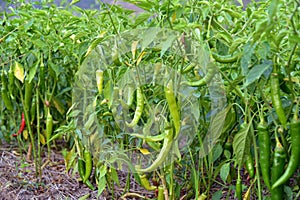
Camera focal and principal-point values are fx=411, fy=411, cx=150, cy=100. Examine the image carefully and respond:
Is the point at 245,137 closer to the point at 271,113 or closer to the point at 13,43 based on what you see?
the point at 271,113

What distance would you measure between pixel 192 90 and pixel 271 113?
0.95 ft

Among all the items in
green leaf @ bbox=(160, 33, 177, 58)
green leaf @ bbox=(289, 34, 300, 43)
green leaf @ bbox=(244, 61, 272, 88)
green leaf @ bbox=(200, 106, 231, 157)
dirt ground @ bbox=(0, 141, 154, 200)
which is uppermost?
green leaf @ bbox=(289, 34, 300, 43)

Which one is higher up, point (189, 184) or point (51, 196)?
point (189, 184)

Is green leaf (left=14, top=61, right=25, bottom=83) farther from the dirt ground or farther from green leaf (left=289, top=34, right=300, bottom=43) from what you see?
green leaf (left=289, top=34, right=300, bottom=43)

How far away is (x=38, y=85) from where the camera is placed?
6.36ft

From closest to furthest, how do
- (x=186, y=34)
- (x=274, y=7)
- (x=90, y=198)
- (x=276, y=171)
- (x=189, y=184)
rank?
1. (x=274, y=7)
2. (x=276, y=171)
3. (x=186, y=34)
4. (x=189, y=184)
5. (x=90, y=198)

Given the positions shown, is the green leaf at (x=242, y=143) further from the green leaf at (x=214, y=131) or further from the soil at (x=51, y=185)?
the soil at (x=51, y=185)

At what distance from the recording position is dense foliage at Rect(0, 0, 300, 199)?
1015 millimetres

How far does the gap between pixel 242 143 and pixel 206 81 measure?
0.20 metres

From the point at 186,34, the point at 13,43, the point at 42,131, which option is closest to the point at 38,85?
the point at 13,43

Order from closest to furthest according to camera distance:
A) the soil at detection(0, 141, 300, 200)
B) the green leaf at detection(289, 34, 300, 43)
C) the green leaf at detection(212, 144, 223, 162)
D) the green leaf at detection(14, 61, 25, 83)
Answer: the green leaf at detection(289, 34, 300, 43) → the green leaf at detection(212, 144, 223, 162) → the green leaf at detection(14, 61, 25, 83) → the soil at detection(0, 141, 300, 200)

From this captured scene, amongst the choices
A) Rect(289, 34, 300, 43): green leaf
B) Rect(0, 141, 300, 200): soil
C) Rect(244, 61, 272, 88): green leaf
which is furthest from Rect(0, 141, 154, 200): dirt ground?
Rect(289, 34, 300, 43): green leaf

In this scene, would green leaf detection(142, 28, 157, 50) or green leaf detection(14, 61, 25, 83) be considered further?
green leaf detection(14, 61, 25, 83)

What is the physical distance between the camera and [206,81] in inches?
45.0
